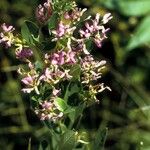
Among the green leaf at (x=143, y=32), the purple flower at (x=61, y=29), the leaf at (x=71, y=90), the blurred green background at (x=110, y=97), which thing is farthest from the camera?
the blurred green background at (x=110, y=97)

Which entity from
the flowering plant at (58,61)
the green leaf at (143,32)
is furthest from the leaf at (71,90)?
the green leaf at (143,32)

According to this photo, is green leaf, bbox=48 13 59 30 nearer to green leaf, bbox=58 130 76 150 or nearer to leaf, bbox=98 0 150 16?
green leaf, bbox=58 130 76 150

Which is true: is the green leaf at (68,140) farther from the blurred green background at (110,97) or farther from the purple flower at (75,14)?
the blurred green background at (110,97)

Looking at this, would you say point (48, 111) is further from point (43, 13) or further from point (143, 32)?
point (143, 32)

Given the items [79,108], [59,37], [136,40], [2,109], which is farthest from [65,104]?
[2,109]

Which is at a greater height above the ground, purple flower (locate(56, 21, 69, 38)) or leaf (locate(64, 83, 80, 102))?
purple flower (locate(56, 21, 69, 38))

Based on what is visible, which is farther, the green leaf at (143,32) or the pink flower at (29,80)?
the green leaf at (143,32)

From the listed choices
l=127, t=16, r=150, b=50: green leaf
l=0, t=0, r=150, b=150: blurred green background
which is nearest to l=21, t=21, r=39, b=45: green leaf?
l=127, t=16, r=150, b=50: green leaf

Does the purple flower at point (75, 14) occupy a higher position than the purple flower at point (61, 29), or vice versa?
the purple flower at point (75, 14)
